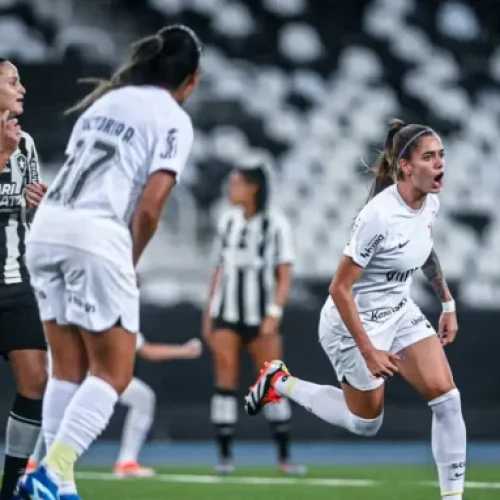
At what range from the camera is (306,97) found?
645 inches

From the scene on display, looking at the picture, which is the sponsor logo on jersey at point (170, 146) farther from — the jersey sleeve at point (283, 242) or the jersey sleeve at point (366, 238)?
the jersey sleeve at point (283, 242)

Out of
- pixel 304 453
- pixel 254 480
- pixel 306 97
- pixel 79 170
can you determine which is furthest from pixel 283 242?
pixel 306 97

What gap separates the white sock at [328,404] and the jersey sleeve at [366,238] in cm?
92

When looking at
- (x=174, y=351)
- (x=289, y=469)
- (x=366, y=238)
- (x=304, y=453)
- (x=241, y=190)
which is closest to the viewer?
(x=366, y=238)

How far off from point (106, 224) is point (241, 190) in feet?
17.8

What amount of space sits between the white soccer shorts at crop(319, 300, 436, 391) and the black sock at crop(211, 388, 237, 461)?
3.62 meters

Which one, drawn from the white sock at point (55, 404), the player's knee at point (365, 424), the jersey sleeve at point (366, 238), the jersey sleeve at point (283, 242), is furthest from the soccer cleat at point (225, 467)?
the white sock at point (55, 404)

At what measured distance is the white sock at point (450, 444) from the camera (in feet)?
20.3

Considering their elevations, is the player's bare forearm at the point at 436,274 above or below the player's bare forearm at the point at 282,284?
above

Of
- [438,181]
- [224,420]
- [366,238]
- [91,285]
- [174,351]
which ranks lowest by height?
[224,420]

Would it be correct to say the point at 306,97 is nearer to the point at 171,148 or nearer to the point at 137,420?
the point at 137,420

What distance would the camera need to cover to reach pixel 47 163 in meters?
14.8

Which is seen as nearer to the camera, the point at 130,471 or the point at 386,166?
the point at 386,166

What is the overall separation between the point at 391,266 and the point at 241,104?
10078mm
